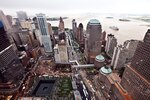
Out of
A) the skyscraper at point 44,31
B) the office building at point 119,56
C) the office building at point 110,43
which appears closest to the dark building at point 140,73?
the office building at point 119,56

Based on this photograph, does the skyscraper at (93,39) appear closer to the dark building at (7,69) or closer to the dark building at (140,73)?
the dark building at (140,73)

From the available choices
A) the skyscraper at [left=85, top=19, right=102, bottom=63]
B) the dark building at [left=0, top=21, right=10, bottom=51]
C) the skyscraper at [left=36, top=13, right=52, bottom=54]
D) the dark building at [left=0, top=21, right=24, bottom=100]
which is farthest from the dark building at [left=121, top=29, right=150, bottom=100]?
the skyscraper at [left=36, top=13, right=52, bottom=54]

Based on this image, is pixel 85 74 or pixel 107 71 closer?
pixel 107 71

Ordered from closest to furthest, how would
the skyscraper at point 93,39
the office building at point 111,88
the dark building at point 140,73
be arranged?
the dark building at point 140,73 < the office building at point 111,88 < the skyscraper at point 93,39

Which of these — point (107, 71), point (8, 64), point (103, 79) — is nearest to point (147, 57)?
point (107, 71)

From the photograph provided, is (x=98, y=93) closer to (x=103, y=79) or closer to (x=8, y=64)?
(x=103, y=79)

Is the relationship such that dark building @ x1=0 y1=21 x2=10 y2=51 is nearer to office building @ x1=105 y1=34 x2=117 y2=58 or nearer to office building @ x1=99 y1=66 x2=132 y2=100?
office building @ x1=99 y1=66 x2=132 y2=100
